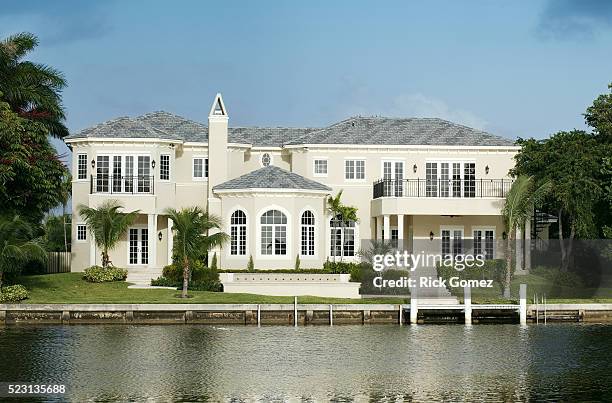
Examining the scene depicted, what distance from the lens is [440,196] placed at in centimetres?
5434

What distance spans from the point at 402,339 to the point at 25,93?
877 inches

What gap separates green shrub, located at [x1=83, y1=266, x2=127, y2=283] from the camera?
49.4 m

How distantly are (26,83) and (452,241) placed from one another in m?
22.3

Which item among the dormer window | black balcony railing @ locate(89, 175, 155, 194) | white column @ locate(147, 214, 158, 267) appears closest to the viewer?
black balcony railing @ locate(89, 175, 155, 194)

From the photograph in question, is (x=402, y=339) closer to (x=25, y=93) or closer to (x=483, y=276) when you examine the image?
(x=483, y=276)

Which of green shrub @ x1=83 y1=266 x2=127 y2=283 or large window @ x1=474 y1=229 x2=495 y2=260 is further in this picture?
large window @ x1=474 y1=229 x2=495 y2=260

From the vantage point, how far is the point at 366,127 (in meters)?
57.8

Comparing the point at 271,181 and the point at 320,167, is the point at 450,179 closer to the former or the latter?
the point at 320,167

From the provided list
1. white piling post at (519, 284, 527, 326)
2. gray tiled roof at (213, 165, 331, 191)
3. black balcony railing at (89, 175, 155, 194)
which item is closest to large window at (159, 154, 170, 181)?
black balcony railing at (89, 175, 155, 194)

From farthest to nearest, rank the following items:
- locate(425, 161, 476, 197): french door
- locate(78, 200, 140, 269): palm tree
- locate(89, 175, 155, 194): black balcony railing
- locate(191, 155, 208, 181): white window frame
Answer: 1. locate(191, 155, 208, 181): white window frame
2. locate(425, 161, 476, 197): french door
3. locate(89, 175, 155, 194): black balcony railing
4. locate(78, 200, 140, 269): palm tree

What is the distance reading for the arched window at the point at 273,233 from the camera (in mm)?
50531

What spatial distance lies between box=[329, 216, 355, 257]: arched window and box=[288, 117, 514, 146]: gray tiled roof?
4108 mm

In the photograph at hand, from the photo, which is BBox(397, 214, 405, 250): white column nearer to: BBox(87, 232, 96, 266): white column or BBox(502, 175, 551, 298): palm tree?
BBox(502, 175, 551, 298): palm tree

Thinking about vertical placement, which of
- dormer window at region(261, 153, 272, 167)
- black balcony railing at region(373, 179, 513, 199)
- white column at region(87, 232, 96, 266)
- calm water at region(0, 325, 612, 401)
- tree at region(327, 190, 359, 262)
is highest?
dormer window at region(261, 153, 272, 167)
